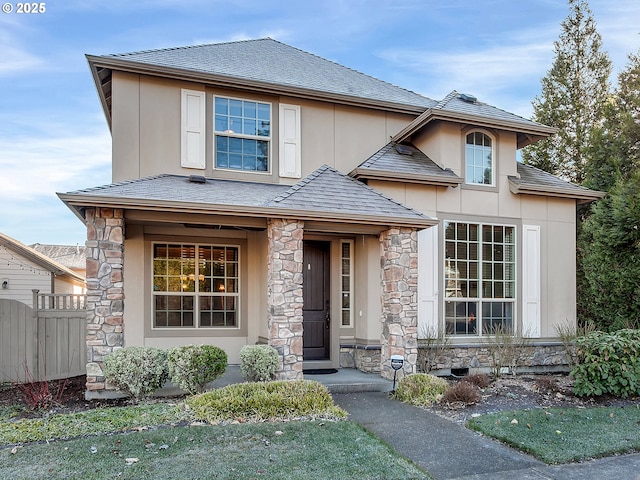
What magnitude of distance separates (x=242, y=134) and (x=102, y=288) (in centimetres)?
394

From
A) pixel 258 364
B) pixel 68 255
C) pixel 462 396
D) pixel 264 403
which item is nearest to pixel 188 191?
pixel 258 364

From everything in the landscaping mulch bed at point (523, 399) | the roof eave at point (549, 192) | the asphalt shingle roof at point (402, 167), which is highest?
the asphalt shingle roof at point (402, 167)

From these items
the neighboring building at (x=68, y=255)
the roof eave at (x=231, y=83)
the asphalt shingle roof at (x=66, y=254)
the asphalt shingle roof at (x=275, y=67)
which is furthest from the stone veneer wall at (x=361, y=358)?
the asphalt shingle roof at (x=66, y=254)

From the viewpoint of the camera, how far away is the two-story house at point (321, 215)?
25.6 ft

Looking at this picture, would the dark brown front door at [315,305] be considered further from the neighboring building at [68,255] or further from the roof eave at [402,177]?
the neighboring building at [68,255]

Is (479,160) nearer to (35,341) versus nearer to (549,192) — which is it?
(549,192)

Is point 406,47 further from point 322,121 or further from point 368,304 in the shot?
point 368,304

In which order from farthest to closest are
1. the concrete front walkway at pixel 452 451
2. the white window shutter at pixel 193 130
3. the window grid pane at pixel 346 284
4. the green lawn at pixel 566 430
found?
the window grid pane at pixel 346 284
the white window shutter at pixel 193 130
the green lawn at pixel 566 430
the concrete front walkway at pixel 452 451

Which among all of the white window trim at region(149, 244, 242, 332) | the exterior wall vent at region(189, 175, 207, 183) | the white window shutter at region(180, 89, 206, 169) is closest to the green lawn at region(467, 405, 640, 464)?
the white window trim at region(149, 244, 242, 332)

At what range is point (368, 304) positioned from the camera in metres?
8.66

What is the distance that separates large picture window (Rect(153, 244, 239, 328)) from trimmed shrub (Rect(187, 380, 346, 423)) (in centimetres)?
291

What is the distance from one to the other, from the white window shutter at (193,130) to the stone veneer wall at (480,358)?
18.1 ft

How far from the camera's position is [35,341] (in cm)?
788

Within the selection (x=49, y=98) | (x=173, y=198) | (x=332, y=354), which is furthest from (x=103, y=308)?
(x=49, y=98)
